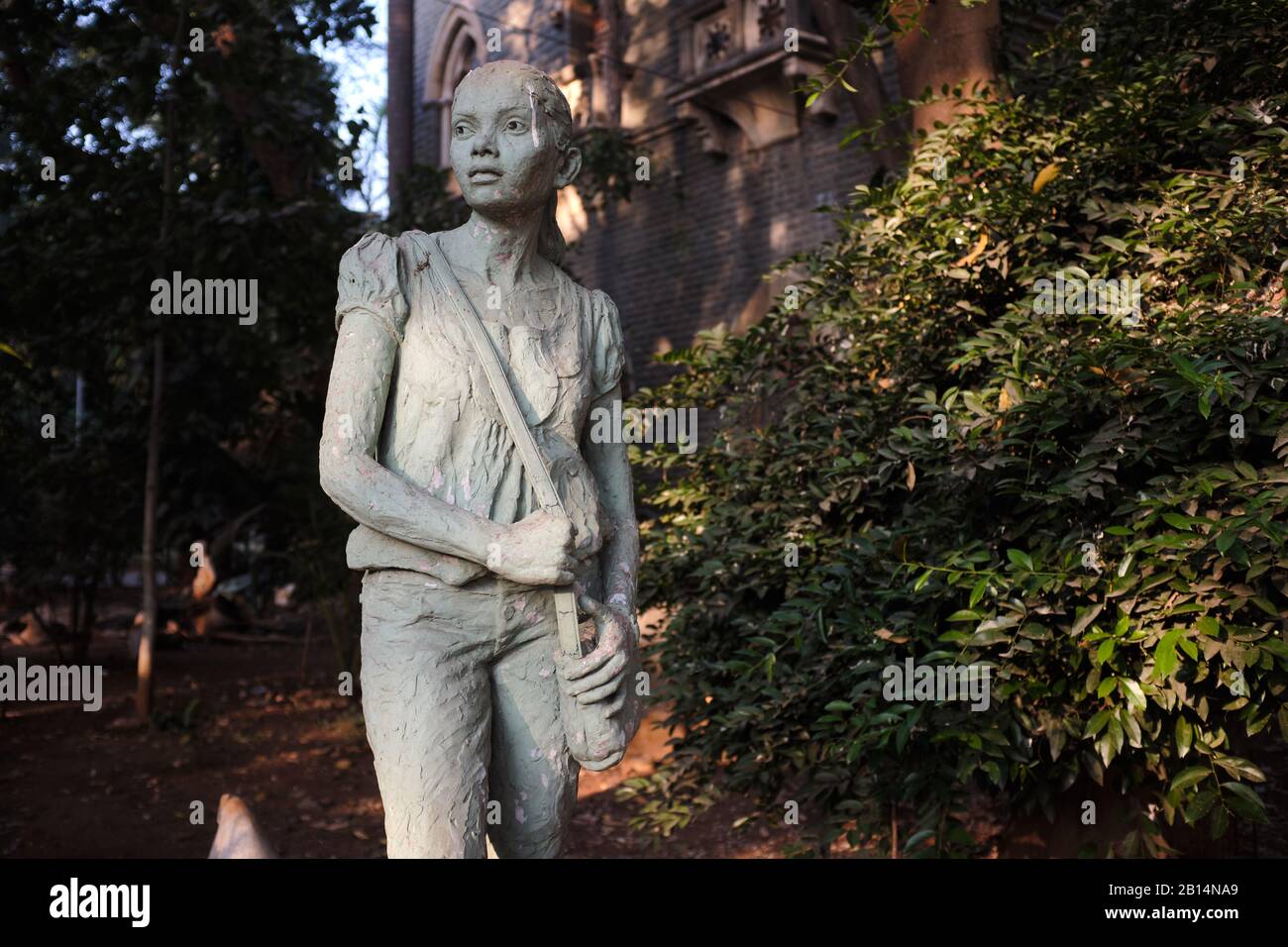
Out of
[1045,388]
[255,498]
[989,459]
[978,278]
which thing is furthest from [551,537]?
[255,498]

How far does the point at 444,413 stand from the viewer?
229cm

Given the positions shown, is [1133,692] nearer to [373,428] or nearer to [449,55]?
[373,428]

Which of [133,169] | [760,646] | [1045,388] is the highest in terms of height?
[133,169]

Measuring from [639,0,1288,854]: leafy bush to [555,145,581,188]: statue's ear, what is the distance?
61.0 inches

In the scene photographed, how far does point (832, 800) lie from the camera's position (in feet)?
13.6

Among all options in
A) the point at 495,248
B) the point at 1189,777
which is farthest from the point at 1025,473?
the point at 495,248

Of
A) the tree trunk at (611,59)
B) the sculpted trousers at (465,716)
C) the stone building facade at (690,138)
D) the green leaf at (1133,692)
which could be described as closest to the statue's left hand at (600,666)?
the sculpted trousers at (465,716)

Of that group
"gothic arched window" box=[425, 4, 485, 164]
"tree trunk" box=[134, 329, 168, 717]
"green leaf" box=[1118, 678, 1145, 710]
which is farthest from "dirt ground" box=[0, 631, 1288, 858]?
"gothic arched window" box=[425, 4, 485, 164]

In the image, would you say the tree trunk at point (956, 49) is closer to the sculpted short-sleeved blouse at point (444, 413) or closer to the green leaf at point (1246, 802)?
the green leaf at point (1246, 802)

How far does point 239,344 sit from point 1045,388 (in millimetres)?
6345

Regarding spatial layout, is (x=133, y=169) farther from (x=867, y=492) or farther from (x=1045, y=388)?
(x=1045, y=388)

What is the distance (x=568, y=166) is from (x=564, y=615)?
101 cm

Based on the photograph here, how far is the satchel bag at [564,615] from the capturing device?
2244mm

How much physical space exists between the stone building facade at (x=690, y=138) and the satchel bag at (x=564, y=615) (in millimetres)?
7858
